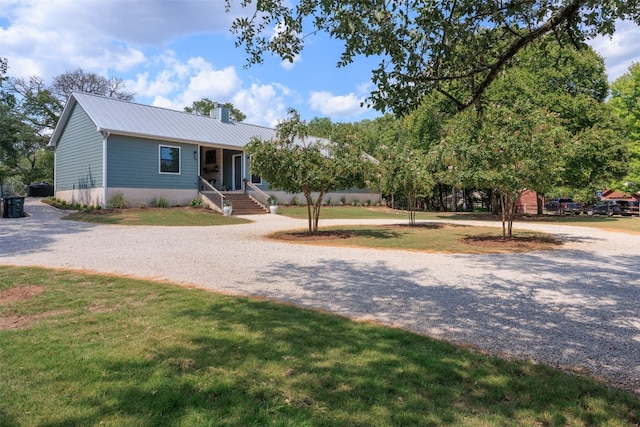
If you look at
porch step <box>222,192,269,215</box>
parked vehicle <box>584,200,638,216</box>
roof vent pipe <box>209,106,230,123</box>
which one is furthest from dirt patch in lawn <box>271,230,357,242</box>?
parked vehicle <box>584,200,638,216</box>

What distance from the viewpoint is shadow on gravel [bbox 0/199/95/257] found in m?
9.56

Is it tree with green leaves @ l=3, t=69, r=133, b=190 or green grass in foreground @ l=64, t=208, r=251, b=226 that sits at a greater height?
tree with green leaves @ l=3, t=69, r=133, b=190

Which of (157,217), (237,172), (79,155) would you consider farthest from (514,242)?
(79,155)

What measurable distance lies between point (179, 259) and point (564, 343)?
696 centimetres

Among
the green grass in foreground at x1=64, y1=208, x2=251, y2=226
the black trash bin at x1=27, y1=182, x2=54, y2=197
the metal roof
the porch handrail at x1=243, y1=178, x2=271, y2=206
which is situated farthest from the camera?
the black trash bin at x1=27, y1=182, x2=54, y2=197

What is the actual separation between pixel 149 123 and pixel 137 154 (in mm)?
2276

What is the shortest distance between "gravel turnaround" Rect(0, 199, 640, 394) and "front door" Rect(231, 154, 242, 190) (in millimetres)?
12667

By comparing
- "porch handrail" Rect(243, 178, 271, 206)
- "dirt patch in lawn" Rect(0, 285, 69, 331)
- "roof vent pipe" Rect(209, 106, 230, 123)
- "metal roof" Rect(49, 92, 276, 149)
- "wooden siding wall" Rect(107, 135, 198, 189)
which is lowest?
"dirt patch in lawn" Rect(0, 285, 69, 331)

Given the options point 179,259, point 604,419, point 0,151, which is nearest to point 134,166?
point 0,151

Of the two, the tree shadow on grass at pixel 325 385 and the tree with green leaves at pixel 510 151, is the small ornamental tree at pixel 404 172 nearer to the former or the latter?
the tree with green leaves at pixel 510 151

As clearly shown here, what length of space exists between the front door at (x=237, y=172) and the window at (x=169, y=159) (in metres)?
4.12

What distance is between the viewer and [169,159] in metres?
21.2

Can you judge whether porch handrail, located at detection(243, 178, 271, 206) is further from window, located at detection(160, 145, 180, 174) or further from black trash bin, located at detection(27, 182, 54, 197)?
black trash bin, located at detection(27, 182, 54, 197)

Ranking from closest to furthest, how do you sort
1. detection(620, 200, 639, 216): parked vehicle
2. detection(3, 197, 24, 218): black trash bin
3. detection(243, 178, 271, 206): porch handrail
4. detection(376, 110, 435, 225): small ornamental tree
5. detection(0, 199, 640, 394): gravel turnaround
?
detection(0, 199, 640, 394): gravel turnaround → detection(376, 110, 435, 225): small ornamental tree → detection(3, 197, 24, 218): black trash bin → detection(243, 178, 271, 206): porch handrail → detection(620, 200, 639, 216): parked vehicle
